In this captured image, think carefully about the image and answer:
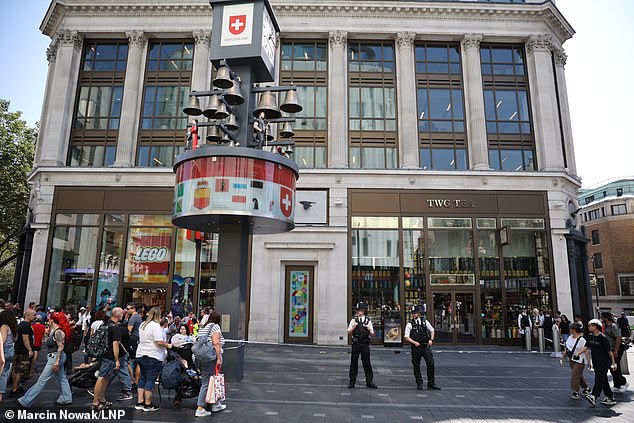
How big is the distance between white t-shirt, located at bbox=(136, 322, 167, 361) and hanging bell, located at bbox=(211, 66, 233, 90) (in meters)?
5.90

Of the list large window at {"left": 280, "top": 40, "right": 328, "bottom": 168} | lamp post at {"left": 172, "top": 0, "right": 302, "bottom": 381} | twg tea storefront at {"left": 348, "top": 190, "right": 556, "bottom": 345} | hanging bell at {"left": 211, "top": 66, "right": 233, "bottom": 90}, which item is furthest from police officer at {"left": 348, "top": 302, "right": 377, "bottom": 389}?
large window at {"left": 280, "top": 40, "right": 328, "bottom": 168}

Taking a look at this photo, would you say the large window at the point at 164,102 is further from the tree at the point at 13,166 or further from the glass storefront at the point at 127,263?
the tree at the point at 13,166

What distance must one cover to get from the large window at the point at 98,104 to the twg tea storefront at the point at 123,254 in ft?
8.24

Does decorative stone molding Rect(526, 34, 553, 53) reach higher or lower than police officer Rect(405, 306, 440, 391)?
higher

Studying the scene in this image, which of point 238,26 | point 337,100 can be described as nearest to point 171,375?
point 238,26

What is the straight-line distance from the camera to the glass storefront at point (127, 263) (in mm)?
22359

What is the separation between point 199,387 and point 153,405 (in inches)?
37.5

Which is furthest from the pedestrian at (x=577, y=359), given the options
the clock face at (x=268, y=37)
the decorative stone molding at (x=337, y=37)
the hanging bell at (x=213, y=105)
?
the decorative stone molding at (x=337, y=37)

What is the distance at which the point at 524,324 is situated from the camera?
20734mm

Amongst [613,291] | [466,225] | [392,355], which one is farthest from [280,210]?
[613,291]

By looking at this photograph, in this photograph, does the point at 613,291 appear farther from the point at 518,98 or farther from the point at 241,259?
the point at 241,259

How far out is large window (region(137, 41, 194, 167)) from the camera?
24.3 meters

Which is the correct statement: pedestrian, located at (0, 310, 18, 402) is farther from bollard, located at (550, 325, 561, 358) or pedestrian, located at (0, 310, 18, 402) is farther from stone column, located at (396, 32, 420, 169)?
bollard, located at (550, 325, 561, 358)

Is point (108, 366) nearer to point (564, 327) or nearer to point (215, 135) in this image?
point (215, 135)
